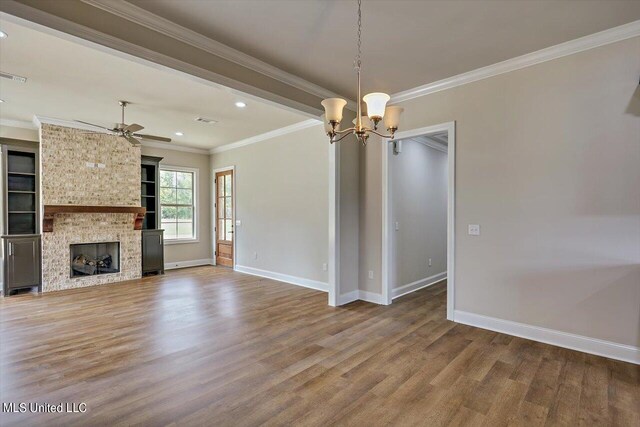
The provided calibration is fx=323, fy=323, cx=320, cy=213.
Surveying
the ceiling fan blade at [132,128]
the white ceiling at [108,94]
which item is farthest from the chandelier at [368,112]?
the ceiling fan blade at [132,128]

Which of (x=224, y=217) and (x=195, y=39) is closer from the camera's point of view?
(x=195, y=39)

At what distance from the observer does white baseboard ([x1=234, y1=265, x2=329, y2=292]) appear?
5477 millimetres

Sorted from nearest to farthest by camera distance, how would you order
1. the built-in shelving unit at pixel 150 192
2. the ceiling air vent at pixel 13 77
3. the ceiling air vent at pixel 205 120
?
the ceiling air vent at pixel 13 77, the ceiling air vent at pixel 205 120, the built-in shelving unit at pixel 150 192

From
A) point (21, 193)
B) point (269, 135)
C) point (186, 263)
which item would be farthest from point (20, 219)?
point (269, 135)

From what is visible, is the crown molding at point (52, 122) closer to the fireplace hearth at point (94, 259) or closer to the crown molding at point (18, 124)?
→ the crown molding at point (18, 124)

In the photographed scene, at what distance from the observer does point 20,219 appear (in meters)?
5.77

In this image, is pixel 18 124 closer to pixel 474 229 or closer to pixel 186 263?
pixel 186 263

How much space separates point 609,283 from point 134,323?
194 inches

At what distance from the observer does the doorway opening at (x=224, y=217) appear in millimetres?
7453

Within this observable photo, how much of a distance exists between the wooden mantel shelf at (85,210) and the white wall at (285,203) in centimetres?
195

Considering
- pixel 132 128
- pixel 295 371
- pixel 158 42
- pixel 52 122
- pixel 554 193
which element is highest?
pixel 52 122

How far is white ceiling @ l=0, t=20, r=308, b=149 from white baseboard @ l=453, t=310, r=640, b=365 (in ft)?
11.2

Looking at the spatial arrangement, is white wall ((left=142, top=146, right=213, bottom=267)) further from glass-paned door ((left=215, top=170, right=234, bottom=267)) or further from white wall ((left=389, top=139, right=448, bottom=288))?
white wall ((left=389, top=139, right=448, bottom=288))

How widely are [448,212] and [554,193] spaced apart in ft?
3.55
